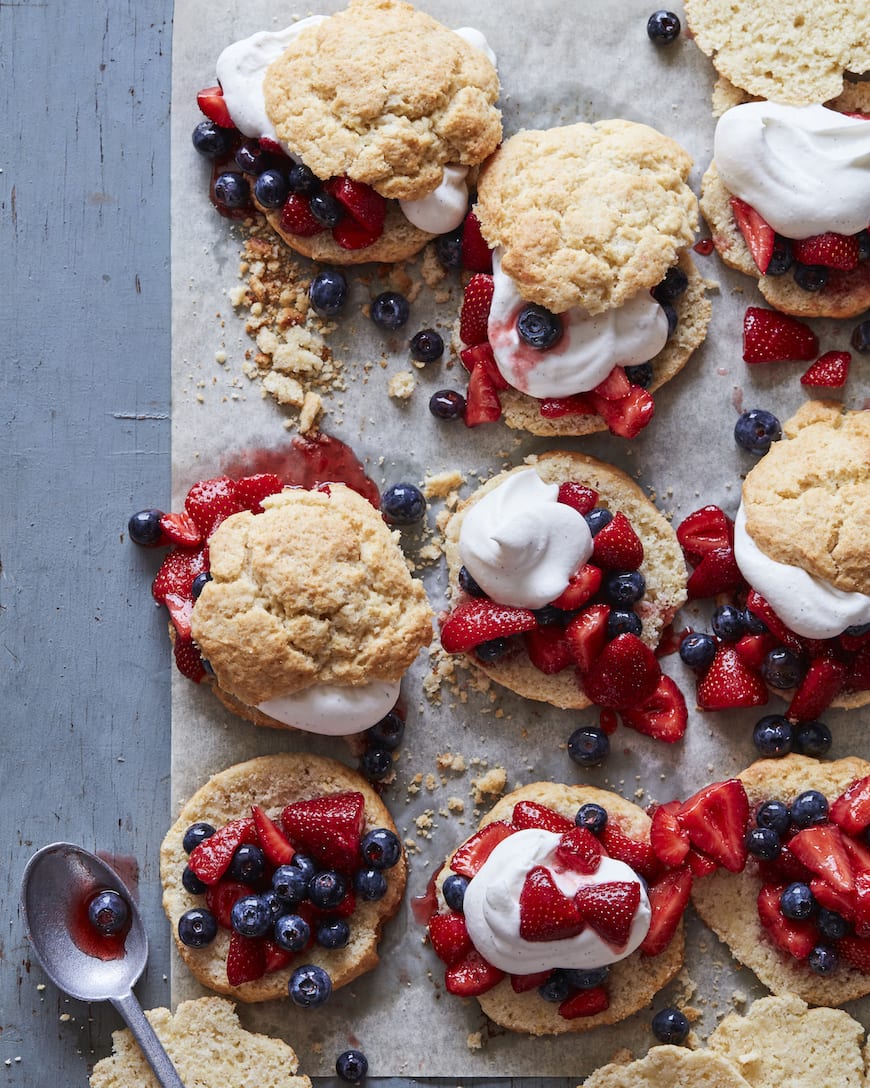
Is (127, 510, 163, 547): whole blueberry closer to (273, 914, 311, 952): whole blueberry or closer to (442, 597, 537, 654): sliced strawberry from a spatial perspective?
(442, 597, 537, 654): sliced strawberry

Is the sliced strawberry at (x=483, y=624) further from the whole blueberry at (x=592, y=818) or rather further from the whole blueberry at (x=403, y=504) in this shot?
the whole blueberry at (x=592, y=818)

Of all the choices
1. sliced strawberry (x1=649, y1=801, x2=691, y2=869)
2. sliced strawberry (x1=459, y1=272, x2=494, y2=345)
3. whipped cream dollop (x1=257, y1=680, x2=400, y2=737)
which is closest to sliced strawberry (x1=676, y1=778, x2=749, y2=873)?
sliced strawberry (x1=649, y1=801, x2=691, y2=869)

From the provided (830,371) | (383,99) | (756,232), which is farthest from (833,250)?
(383,99)

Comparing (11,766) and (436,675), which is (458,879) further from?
(11,766)

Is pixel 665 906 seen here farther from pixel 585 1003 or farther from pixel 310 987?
pixel 310 987

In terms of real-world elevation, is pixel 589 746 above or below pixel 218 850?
above

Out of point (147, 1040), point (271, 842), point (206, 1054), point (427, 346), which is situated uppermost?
Answer: point (427, 346)
